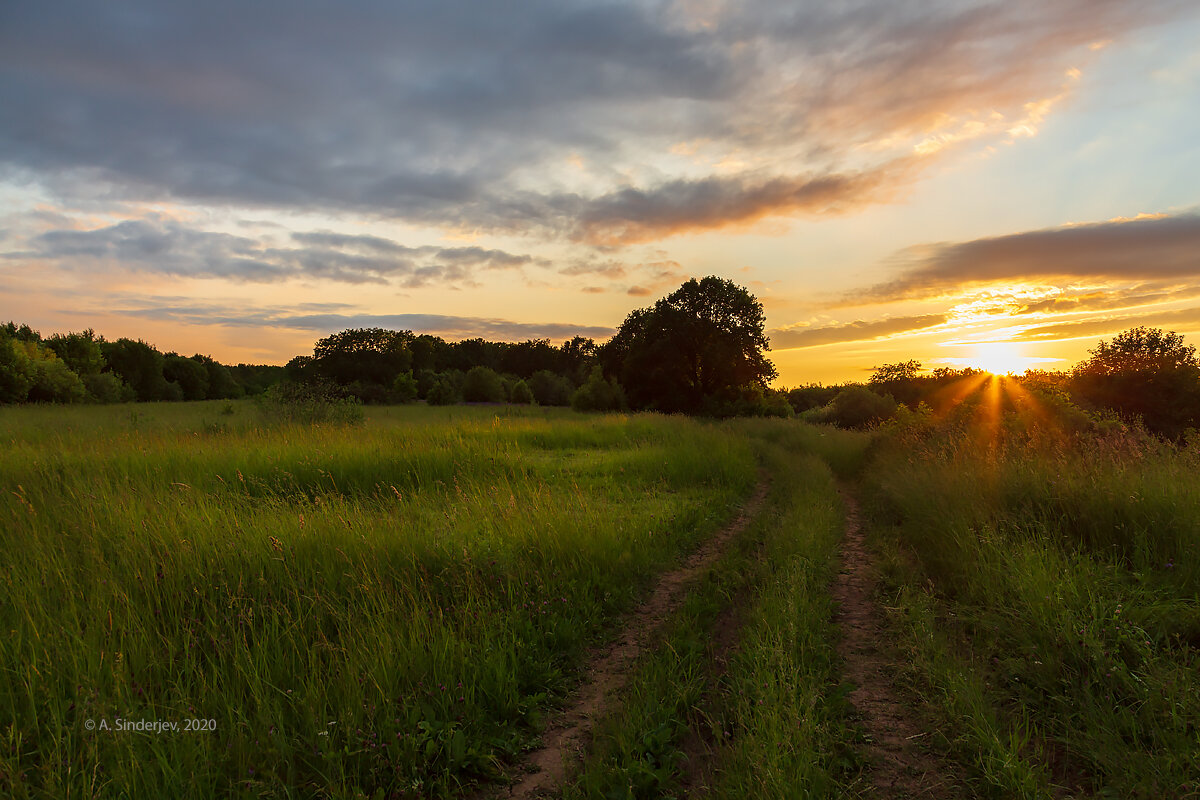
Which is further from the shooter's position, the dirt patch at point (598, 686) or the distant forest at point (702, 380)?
the distant forest at point (702, 380)

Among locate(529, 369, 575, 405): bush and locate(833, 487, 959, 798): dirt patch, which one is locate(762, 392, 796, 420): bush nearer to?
locate(833, 487, 959, 798): dirt patch

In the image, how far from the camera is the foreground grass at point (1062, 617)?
3.38 m

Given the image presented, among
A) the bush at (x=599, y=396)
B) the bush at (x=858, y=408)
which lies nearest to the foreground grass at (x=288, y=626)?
the bush at (x=858, y=408)

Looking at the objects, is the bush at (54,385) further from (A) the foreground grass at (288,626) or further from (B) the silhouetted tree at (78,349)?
(A) the foreground grass at (288,626)

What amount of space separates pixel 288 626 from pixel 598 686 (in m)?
2.77

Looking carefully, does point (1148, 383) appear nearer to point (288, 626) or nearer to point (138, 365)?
point (288, 626)

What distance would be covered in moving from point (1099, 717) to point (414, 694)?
5045 millimetres

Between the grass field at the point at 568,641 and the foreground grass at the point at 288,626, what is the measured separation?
3 cm

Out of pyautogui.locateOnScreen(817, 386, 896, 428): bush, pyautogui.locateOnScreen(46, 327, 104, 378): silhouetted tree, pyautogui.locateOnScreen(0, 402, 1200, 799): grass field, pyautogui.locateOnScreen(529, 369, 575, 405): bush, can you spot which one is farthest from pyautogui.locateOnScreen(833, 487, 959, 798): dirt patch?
pyautogui.locateOnScreen(46, 327, 104, 378): silhouetted tree

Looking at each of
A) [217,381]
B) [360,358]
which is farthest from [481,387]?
[217,381]

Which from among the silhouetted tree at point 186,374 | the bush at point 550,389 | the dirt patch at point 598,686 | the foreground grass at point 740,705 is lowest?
the dirt patch at point 598,686

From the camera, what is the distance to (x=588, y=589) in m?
6.03

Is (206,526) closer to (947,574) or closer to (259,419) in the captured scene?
(947,574)

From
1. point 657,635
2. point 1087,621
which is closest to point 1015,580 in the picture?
point 1087,621
